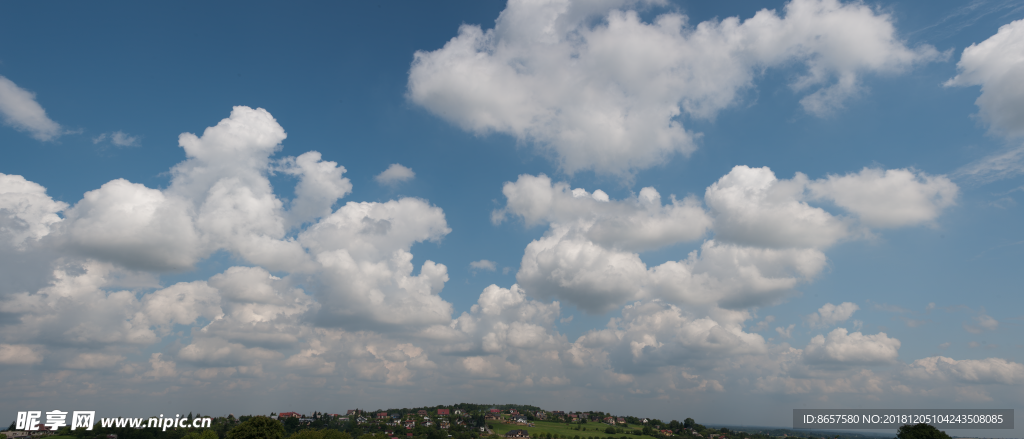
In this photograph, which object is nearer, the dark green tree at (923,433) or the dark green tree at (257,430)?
the dark green tree at (257,430)

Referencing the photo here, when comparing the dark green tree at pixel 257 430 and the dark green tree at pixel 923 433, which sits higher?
the dark green tree at pixel 923 433

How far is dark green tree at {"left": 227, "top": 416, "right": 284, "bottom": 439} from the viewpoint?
102312mm

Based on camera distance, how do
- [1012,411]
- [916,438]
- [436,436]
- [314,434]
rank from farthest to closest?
[436,436]
[314,434]
[916,438]
[1012,411]

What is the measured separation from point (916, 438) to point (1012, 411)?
22.4 m

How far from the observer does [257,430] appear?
103m

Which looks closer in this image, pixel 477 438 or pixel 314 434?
pixel 314 434

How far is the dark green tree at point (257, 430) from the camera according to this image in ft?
336

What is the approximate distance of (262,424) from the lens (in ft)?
343

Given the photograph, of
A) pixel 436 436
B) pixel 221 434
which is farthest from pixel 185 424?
pixel 436 436

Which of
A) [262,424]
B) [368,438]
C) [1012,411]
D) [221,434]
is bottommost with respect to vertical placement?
[221,434]

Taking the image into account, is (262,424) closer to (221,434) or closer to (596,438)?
(221,434)

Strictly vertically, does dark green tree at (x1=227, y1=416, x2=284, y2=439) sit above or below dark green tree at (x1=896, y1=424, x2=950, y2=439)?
below

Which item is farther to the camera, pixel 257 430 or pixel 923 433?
pixel 923 433

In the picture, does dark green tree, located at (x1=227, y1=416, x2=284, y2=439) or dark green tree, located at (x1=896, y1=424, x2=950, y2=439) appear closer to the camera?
dark green tree, located at (x1=227, y1=416, x2=284, y2=439)
